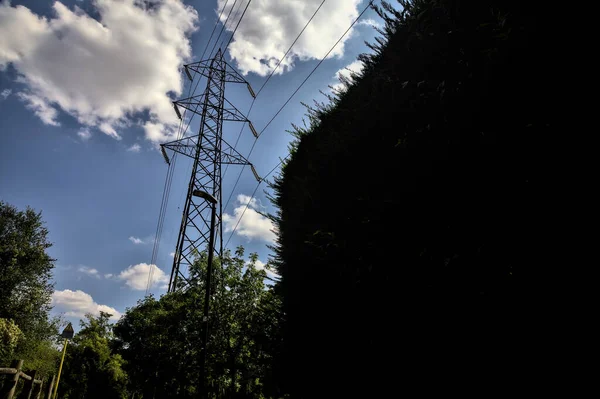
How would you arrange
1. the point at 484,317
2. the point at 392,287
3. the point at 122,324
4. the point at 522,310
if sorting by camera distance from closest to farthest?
the point at 522,310
the point at 484,317
the point at 392,287
the point at 122,324

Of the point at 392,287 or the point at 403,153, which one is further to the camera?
the point at 403,153

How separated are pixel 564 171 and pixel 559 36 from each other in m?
0.99

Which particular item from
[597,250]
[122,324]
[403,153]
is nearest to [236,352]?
[403,153]

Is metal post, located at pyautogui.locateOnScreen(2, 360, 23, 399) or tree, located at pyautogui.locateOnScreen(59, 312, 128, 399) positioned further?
tree, located at pyautogui.locateOnScreen(59, 312, 128, 399)

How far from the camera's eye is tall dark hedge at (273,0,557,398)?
211 centimetres

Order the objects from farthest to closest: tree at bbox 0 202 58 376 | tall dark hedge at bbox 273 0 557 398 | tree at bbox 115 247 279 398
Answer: tree at bbox 0 202 58 376 < tree at bbox 115 247 279 398 < tall dark hedge at bbox 273 0 557 398

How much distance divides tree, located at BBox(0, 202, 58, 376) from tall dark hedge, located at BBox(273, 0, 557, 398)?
2646cm

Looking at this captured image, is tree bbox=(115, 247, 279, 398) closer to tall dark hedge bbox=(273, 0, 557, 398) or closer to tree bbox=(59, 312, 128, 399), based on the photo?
tall dark hedge bbox=(273, 0, 557, 398)

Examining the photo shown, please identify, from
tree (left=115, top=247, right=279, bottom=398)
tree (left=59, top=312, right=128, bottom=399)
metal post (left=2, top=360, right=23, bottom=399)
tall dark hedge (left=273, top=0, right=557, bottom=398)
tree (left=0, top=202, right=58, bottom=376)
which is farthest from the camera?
tree (left=59, top=312, right=128, bottom=399)

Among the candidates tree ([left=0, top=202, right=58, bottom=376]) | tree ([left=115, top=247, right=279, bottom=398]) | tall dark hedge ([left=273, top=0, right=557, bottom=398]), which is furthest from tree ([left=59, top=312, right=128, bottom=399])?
tall dark hedge ([left=273, top=0, right=557, bottom=398])

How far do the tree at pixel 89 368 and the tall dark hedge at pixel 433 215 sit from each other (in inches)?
1298

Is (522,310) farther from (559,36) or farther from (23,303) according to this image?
(23,303)

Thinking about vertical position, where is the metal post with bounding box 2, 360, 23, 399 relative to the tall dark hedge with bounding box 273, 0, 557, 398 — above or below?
below

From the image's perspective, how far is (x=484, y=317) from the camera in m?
2.10
